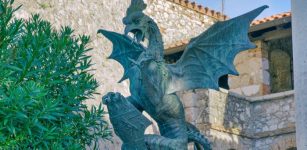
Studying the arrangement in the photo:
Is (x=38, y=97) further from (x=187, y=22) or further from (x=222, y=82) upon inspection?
(x=187, y=22)

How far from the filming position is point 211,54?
8.06 meters

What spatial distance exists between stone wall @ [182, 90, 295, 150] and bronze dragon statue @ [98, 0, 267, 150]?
7105 mm

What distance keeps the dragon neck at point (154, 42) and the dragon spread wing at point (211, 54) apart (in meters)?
0.19

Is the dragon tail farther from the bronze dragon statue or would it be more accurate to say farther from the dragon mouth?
the dragon mouth

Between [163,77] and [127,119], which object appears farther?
[163,77]

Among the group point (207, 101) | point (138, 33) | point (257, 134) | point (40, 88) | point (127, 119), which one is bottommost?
point (257, 134)

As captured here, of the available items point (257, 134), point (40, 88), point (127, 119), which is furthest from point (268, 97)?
point (40, 88)

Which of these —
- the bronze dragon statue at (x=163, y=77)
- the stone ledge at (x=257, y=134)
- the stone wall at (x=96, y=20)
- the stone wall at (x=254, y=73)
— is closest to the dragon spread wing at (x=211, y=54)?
the bronze dragon statue at (x=163, y=77)

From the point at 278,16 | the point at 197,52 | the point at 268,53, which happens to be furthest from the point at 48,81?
the point at 268,53

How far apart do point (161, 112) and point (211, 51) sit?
0.90 metres

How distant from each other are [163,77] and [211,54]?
0.75 m

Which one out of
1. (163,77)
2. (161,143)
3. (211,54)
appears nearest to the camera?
(161,143)

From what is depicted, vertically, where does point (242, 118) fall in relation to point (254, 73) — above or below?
below

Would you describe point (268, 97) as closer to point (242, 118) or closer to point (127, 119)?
point (242, 118)
